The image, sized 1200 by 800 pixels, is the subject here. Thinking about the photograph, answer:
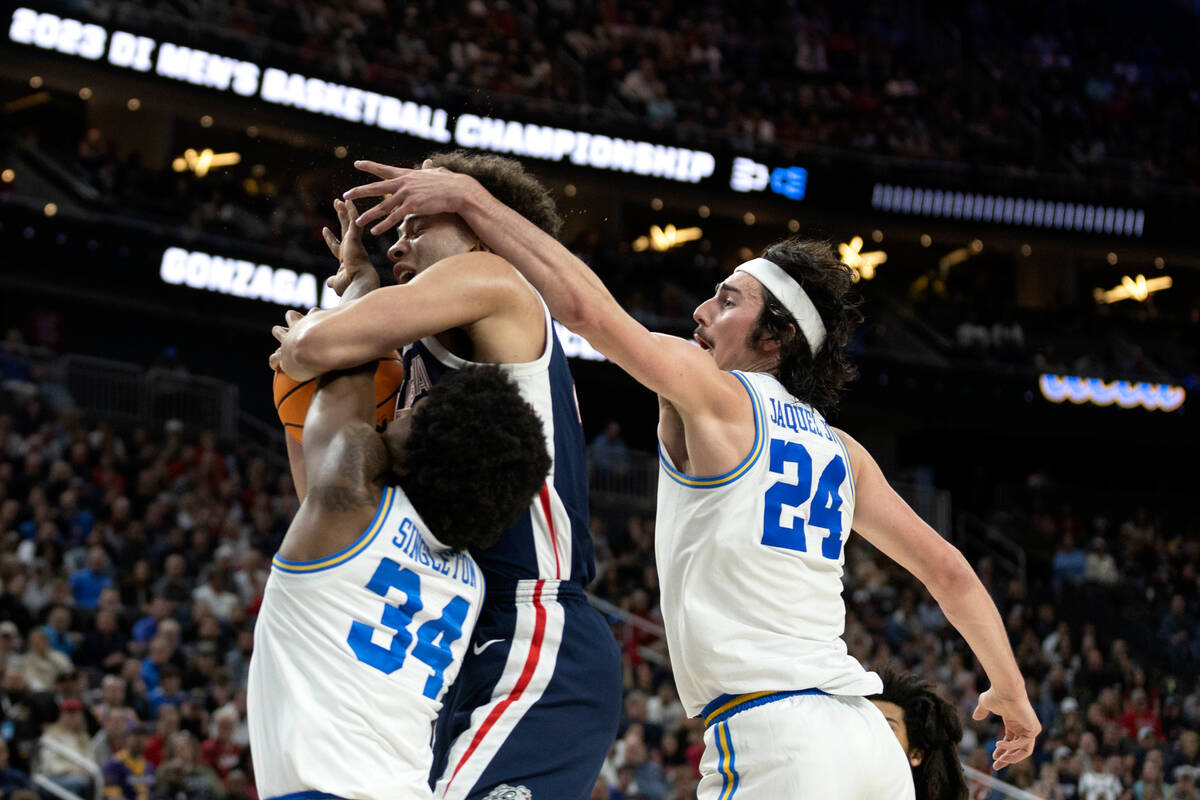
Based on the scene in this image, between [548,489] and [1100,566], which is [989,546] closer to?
[1100,566]

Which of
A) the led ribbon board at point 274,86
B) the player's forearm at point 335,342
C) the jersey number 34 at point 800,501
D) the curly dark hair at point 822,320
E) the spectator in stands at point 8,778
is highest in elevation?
the led ribbon board at point 274,86

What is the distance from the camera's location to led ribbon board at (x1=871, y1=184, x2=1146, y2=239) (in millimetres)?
26188

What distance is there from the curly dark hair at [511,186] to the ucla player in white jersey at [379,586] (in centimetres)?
74

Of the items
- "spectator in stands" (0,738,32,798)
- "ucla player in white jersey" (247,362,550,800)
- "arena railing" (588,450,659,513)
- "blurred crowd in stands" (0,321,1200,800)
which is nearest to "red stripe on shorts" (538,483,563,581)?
"ucla player in white jersey" (247,362,550,800)

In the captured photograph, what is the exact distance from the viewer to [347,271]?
147 inches

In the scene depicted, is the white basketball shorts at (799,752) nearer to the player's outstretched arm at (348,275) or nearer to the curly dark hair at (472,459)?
the curly dark hair at (472,459)

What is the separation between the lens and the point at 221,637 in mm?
11648

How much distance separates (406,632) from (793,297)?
5.56 ft

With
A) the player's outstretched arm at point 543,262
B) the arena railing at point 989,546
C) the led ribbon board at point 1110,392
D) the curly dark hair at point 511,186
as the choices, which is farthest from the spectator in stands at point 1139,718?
the curly dark hair at point 511,186

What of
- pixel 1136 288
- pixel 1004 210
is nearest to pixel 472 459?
pixel 1004 210

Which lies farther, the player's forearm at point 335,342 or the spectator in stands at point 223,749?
the spectator in stands at point 223,749

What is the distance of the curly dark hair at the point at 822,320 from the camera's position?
417cm

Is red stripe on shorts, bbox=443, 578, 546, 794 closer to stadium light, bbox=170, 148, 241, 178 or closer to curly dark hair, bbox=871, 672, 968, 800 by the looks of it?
curly dark hair, bbox=871, 672, 968, 800

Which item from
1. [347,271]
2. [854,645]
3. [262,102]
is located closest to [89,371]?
[262,102]
